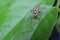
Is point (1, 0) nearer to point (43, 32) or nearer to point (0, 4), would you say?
point (0, 4)

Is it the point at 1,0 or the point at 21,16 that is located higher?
the point at 1,0

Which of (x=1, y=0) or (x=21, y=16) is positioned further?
(x=1, y=0)

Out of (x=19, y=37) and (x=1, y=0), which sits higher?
(x=1, y=0)

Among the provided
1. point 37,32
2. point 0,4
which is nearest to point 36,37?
point 37,32

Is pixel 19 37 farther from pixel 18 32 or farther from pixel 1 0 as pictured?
pixel 1 0

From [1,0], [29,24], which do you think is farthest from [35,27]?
[1,0]
